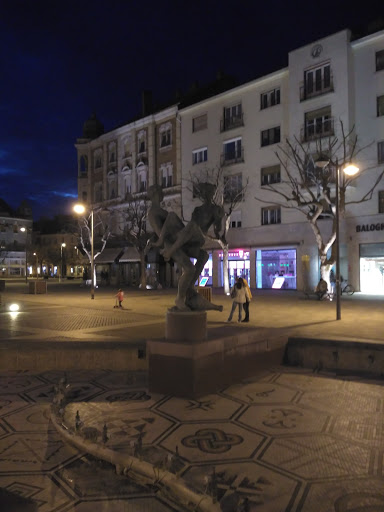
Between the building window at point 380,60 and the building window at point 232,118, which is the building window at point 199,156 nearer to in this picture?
the building window at point 232,118

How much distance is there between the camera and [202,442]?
536 cm

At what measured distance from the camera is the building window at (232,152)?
36.2m

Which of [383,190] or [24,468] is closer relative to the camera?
[24,468]

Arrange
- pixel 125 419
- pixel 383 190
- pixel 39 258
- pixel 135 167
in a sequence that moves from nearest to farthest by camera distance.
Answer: pixel 125 419, pixel 383 190, pixel 135 167, pixel 39 258

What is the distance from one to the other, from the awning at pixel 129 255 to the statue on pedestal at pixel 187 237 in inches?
1240

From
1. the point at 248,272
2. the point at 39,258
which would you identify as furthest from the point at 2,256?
the point at 248,272

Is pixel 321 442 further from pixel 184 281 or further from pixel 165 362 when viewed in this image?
pixel 184 281

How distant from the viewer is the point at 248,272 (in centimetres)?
3584

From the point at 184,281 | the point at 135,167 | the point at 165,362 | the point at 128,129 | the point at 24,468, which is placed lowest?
the point at 24,468

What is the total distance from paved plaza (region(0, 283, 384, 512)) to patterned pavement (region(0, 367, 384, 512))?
0.01m

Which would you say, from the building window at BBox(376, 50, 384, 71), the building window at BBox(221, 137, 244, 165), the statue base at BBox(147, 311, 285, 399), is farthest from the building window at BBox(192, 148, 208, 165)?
the statue base at BBox(147, 311, 285, 399)

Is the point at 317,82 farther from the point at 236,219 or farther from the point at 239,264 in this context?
the point at 239,264

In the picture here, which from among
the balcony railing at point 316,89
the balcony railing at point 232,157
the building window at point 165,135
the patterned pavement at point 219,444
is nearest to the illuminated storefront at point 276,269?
the balcony railing at point 232,157

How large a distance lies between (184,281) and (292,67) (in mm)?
28209
